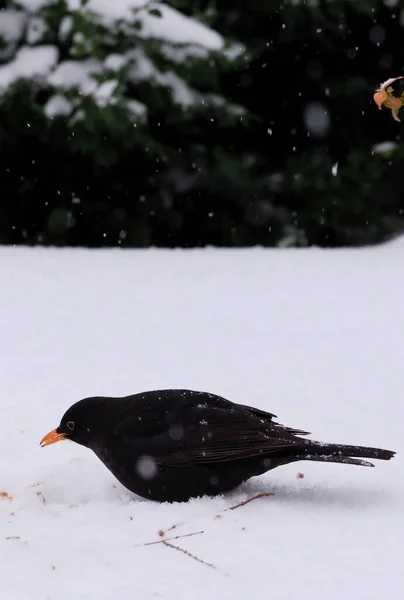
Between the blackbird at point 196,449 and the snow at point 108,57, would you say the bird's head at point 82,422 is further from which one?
the snow at point 108,57

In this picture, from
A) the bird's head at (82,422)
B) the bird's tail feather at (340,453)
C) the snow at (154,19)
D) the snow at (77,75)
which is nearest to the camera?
the bird's tail feather at (340,453)

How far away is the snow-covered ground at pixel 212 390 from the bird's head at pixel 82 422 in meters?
0.19

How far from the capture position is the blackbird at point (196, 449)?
9.60ft

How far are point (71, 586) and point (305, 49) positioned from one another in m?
7.01

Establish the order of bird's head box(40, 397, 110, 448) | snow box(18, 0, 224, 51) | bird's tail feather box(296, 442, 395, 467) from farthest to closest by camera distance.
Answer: snow box(18, 0, 224, 51) → bird's head box(40, 397, 110, 448) → bird's tail feather box(296, 442, 395, 467)

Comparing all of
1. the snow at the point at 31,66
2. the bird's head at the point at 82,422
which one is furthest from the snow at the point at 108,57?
the bird's head at the point at 82,422

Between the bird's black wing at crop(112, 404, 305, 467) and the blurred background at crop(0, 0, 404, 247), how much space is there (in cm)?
428

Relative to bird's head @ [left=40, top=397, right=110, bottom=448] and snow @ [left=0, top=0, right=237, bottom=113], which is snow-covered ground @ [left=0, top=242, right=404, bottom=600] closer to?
bird's head @ [left=40, top=397, right=110, bottom=448]

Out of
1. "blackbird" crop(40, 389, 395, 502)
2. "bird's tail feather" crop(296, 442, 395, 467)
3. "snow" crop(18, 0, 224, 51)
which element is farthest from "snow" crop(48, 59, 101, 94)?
"bird's tail feather" crop(296, 442, 395, 467)

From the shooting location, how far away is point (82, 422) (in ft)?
10.4

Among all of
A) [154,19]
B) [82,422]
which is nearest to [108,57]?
[154,19]

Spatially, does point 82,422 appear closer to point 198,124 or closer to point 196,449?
point 196,449

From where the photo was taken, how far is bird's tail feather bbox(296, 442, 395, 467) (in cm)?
290

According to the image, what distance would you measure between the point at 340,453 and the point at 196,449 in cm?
46
